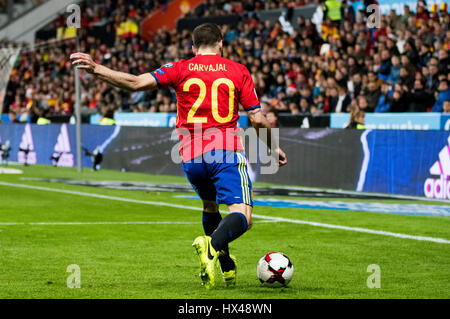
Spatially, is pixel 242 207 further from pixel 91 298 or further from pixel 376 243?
pixel 376 243

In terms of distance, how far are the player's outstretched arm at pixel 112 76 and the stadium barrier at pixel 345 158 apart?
10.6 meters

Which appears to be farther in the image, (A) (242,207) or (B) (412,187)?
(B) (412,187)

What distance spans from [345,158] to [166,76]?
12138 mm

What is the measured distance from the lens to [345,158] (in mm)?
18859

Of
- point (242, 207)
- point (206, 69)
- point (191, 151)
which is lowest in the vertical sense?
point (242, 207)

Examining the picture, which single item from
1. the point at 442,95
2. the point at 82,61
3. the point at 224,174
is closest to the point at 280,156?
the point at 224,174

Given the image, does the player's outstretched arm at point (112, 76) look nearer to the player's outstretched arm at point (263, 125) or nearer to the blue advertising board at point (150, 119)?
the player's outstretched arm at point (263, 125)

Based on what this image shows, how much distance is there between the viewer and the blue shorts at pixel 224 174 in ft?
23.3

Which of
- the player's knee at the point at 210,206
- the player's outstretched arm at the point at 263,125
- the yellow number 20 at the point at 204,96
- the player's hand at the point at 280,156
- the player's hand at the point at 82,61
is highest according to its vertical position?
the player's hand at the point at 82,61

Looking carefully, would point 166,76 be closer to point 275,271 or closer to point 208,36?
point 208,36

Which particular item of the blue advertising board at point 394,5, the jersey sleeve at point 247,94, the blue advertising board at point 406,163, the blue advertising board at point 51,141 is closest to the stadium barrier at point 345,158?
the blue advertising board at point 406,163
